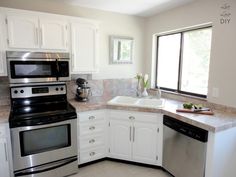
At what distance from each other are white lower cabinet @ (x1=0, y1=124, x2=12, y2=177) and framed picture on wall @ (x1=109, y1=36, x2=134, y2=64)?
199 centimetres

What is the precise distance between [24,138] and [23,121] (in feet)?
0.70

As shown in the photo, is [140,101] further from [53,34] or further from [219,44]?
[53,34]

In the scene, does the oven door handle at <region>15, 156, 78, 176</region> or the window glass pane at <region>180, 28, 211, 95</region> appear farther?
the window glass pane at <region>180, 28, 211, 95</region>

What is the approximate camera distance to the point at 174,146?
7.18 feet

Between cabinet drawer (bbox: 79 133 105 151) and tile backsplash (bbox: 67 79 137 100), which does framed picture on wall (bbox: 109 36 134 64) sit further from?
cabinet drawer (bbox: 79 133 105 151)

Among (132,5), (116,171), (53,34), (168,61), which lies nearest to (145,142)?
(116,171)

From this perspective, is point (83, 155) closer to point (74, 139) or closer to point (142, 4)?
point (74, 139)

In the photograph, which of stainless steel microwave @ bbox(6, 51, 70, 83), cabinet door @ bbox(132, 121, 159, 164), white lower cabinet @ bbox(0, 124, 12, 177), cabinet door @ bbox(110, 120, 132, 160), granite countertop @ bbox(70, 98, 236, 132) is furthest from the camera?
cabinet door @ bbox(110, 120, 132, 160)

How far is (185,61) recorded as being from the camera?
2.93 meters

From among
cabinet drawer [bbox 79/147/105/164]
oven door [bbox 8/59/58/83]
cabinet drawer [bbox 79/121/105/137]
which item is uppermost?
oven door [bbox 8/59/58/83]

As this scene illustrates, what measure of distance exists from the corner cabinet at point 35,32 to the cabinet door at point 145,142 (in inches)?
62.7

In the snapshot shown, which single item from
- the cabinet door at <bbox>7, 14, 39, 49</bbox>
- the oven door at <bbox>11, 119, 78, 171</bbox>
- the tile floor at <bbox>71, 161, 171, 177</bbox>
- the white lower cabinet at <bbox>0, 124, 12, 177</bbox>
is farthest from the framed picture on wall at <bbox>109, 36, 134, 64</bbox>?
the white lower cabinet at <bbox>0, 124, 12, 177</bbox>

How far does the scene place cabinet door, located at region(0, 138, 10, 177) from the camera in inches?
76.4

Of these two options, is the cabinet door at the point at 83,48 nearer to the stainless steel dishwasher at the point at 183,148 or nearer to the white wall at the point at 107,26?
the white wall at the point at 107,26
